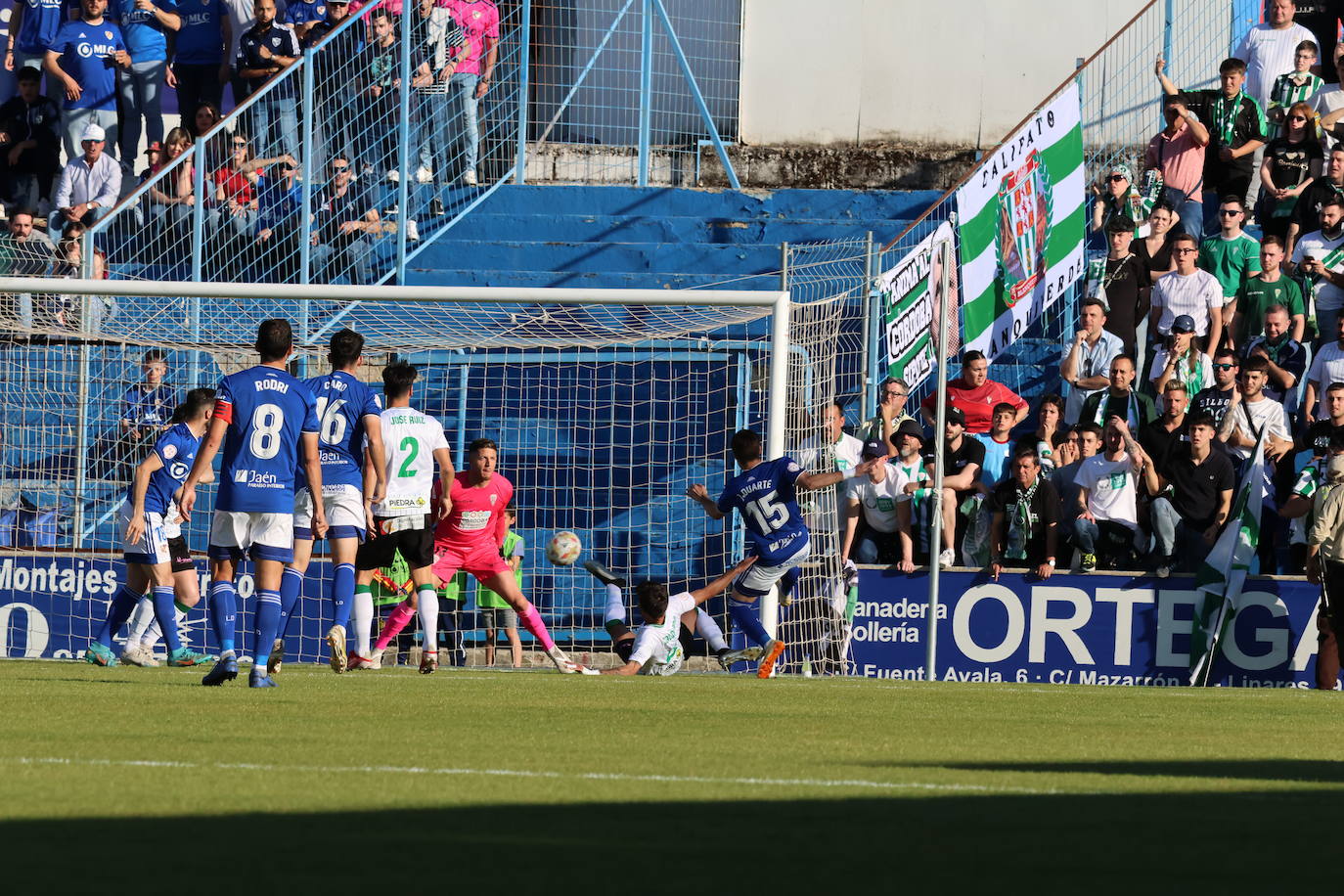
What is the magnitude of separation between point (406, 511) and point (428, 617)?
0.81 meters

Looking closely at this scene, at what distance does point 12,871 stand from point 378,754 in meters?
2.80

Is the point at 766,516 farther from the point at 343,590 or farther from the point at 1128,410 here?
the point at 1128,410

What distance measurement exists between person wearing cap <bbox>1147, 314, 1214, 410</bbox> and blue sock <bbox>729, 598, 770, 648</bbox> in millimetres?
4364

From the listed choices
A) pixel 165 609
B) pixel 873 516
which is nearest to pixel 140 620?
pixel 165 609

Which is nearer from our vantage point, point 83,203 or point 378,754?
point 378,754

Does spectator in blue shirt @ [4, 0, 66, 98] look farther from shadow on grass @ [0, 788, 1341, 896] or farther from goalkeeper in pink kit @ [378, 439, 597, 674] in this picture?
shadow on grass @ [0, 788, 1341, 896]

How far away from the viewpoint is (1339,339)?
16.8 m

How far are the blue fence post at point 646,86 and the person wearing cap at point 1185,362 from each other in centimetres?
650

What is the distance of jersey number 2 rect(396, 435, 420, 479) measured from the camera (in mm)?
13672

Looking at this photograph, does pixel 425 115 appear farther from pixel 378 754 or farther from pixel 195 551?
pixel 378 754

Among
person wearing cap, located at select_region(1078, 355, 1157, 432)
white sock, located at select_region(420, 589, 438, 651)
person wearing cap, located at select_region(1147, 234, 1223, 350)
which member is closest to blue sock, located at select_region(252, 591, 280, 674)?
white sock, located at select_region(420, 589, 438, 651)

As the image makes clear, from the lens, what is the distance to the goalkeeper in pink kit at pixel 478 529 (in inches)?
595

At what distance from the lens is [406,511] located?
13.8 meters

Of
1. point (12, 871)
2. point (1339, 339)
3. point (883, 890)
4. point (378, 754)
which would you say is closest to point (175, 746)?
point (378, 754)
